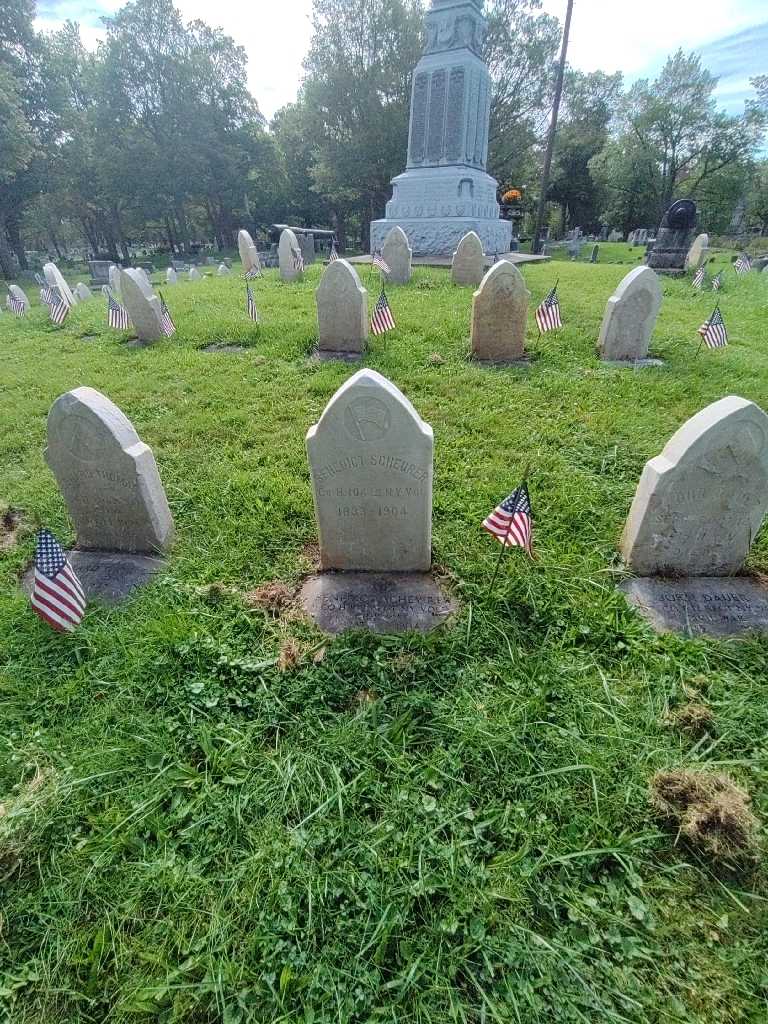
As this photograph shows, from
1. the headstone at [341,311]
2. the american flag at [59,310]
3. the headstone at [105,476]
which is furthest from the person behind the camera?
the american flag at [59,310]

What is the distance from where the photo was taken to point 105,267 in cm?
2380

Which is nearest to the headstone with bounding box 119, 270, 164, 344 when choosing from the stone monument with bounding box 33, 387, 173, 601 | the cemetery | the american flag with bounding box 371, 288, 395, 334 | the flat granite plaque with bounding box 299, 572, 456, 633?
the cemetery

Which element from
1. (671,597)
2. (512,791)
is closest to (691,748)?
(512,791)

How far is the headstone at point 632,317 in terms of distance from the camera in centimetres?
623

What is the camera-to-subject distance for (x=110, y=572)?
3.44 metres

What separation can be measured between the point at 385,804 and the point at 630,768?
3.54 ft

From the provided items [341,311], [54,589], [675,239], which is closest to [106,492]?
[54,589]

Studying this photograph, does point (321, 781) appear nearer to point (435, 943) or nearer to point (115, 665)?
point (435, 943)

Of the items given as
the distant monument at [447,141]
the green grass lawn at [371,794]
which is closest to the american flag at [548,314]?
the green grass lawn at [371,794]

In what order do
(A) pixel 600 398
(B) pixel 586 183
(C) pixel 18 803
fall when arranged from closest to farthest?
(C) pixel 18 803
(A) pixel 600 398
(B) pixel 586 183

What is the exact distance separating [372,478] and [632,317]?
5.21 metres

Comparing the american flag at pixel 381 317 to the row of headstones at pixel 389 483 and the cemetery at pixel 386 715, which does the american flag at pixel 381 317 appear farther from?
the row of headstones at pixel 389 483

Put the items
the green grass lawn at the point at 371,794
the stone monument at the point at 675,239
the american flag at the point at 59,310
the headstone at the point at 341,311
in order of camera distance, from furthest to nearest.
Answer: the stone monument at the point at 675,239 < the american flag at the point at 59,310 < the headstone at the point at 341,311 < the green grass lawn at the point at 371,794

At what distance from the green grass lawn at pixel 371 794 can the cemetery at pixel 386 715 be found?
0.01 metres
